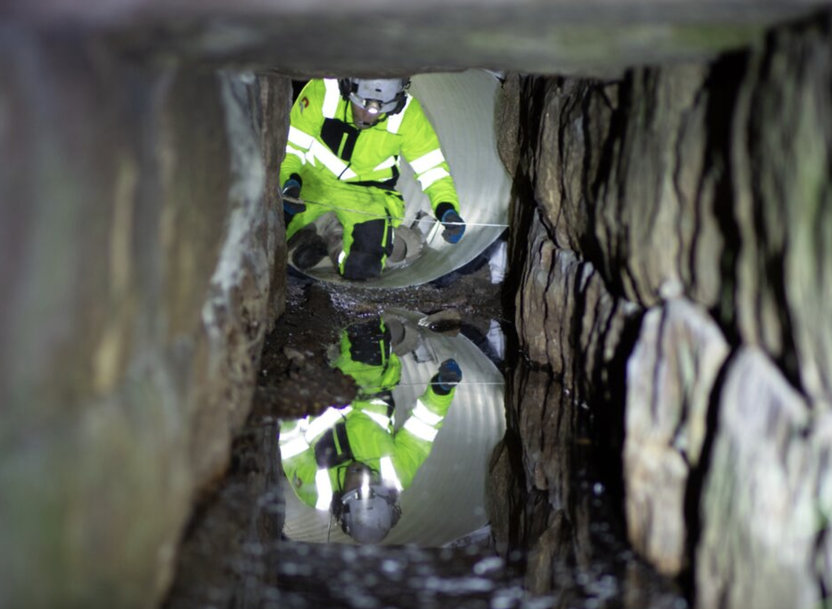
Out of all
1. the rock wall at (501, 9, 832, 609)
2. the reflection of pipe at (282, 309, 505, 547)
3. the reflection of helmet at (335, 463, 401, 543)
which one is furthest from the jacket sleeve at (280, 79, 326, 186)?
the reflection of helmet at (335, 463, 401, 543)

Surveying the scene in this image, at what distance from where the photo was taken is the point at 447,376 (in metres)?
4.41

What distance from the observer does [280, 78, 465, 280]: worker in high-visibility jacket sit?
18.5 ft

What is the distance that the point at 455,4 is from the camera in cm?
162

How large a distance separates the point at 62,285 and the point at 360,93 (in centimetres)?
418

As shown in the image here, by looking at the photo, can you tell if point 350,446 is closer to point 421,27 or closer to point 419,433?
point 419,433

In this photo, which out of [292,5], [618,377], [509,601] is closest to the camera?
[292,5]

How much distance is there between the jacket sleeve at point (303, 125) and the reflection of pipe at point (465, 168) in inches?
38.5

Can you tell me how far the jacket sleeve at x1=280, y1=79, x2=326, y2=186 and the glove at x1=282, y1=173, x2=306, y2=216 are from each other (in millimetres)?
46

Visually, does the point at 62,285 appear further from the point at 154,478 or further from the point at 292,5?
the point at 292,5

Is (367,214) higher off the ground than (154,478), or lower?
higher

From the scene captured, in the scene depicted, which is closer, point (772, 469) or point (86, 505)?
point (86, 505)

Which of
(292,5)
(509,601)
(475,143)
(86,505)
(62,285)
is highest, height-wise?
(475,143)

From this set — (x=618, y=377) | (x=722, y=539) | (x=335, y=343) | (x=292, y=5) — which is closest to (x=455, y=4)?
(x=292, y=5)

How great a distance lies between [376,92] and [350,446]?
287cm
